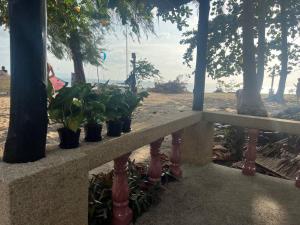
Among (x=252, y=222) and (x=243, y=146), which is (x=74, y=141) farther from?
(x=243, y=146)

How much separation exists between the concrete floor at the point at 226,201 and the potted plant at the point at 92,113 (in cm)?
125

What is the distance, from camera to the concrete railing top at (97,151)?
6.50 ft

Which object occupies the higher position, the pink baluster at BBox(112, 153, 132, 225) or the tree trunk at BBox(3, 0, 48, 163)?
the tree trunk at BBox(3, 0, 48, 163)

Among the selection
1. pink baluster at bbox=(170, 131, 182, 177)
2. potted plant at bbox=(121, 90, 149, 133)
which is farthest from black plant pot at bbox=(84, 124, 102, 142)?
pink baluster at bbox=(170, 131, 182, 177)

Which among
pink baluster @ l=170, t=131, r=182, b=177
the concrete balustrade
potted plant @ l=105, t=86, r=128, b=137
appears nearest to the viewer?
the concrete balustrade

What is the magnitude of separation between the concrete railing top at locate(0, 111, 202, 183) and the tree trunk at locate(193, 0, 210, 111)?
1.10 meters

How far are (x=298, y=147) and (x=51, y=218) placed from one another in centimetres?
611

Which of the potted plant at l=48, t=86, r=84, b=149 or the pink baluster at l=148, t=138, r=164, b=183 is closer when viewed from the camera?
the potted plant at l=48, t=86, r=84, b=149

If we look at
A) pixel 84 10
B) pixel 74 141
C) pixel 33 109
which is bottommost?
pixel 74 141

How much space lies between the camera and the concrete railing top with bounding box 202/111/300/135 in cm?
447

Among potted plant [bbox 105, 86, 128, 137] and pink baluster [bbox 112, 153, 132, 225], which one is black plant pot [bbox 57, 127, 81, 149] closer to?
potted plant [bbox 105, 86, 128, 137]

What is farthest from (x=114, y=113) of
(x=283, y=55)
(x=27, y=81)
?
(x=283, y=55)

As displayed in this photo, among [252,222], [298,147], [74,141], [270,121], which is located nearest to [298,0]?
[298,147]

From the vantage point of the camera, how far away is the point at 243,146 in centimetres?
686
